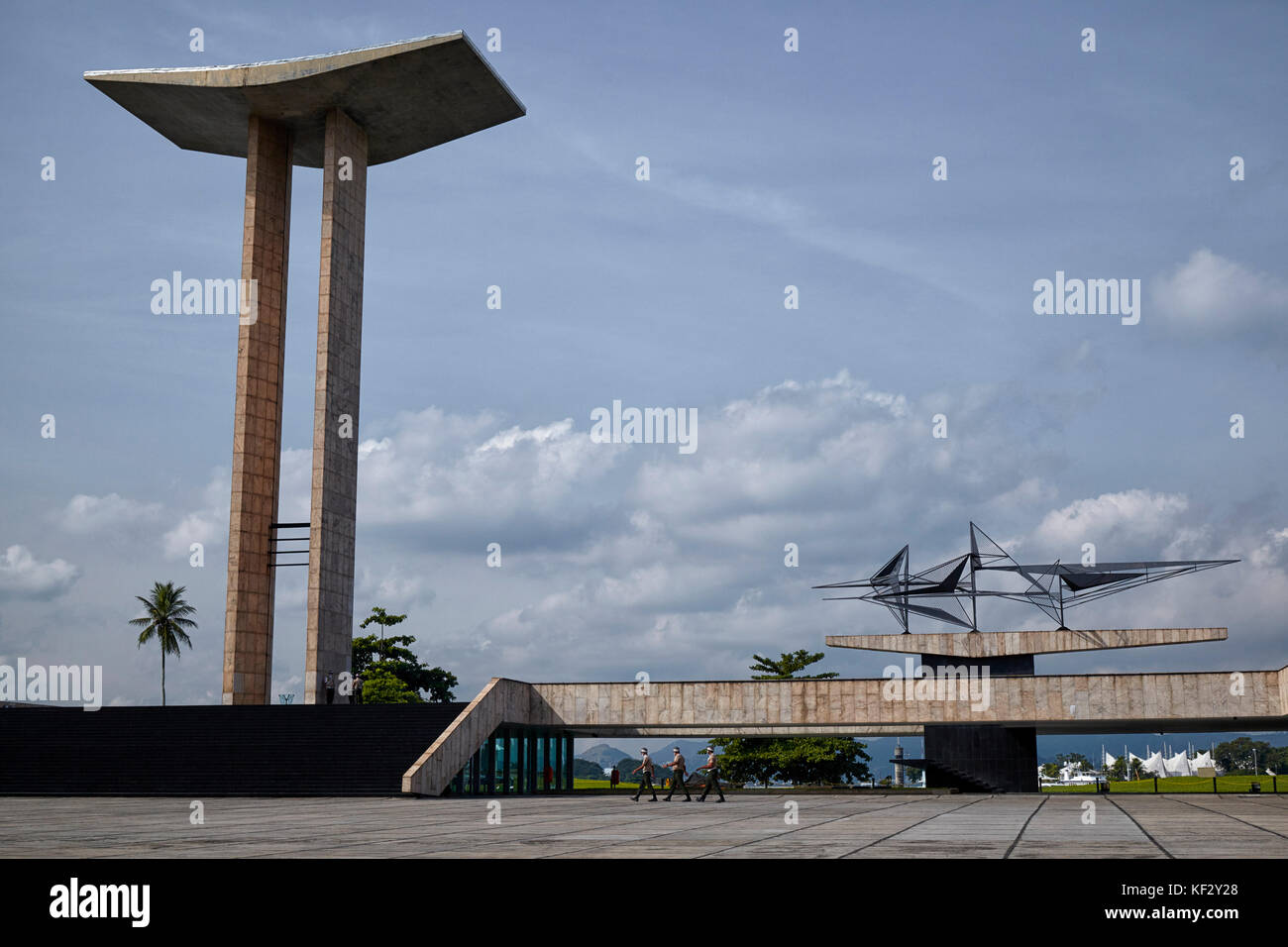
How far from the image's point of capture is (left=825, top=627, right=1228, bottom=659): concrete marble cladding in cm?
5059

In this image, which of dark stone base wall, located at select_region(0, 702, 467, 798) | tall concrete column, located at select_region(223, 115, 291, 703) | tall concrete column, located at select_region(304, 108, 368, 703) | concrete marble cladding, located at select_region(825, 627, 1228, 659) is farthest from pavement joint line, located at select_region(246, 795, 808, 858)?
concrete marble cladding, located at select_region(825, 627, 1228, 659)

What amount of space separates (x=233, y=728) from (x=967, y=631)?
3170 centimetres

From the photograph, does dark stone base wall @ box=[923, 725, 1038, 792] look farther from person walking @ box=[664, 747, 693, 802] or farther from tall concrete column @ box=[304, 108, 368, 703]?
tall concrete column @ box=[304, 108, 368, 703]

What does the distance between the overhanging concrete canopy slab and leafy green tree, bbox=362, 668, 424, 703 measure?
36726mm

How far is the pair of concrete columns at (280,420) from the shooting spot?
146 ft

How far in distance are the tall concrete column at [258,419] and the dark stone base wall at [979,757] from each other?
85.3ft

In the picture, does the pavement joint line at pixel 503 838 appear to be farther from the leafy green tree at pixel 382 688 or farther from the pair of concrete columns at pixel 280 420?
the leafy green tree at pixel 382 688

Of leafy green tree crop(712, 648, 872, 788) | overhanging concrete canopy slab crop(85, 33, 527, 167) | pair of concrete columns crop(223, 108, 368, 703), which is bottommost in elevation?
leafy green tree crop(712, 648, 872, 788)

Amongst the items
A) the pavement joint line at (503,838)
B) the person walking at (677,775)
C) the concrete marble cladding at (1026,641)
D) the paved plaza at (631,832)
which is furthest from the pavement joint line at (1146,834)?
the concrete marble cladding at (1026,641)

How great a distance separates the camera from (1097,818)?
1998 cm

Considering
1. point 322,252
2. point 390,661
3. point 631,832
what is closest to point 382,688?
point 390,661

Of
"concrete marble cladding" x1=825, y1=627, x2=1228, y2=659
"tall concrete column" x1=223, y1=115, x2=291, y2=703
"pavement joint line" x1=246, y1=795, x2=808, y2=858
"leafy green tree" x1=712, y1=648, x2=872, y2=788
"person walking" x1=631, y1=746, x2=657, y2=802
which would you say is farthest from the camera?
"leafy green tree" x1=712, y1=648, x2=872, y2=788
